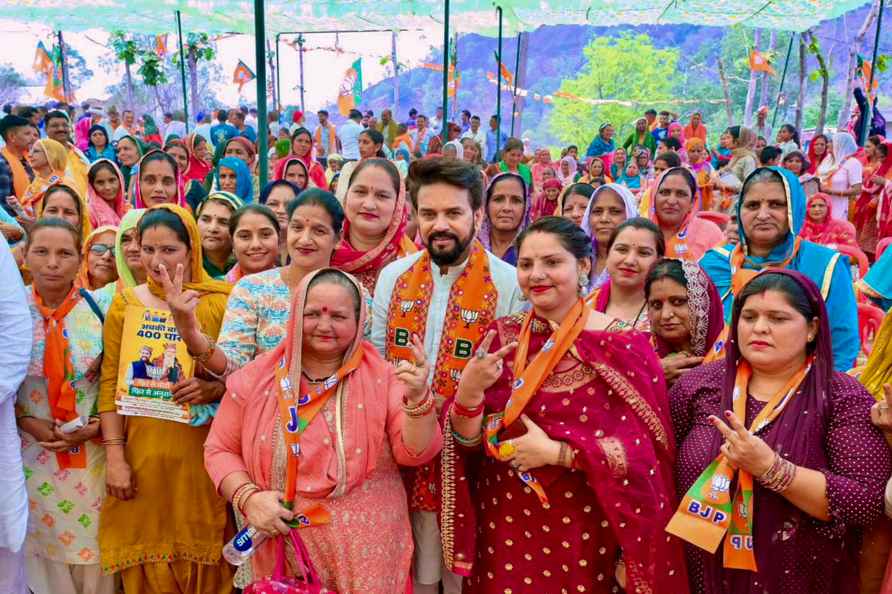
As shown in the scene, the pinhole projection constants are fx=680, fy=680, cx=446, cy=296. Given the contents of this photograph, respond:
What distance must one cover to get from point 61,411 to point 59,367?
17 cm

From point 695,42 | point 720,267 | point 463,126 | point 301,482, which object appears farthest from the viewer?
point 695,42

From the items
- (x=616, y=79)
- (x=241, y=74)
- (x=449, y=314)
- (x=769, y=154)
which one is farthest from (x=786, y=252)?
(x=616, y=79)

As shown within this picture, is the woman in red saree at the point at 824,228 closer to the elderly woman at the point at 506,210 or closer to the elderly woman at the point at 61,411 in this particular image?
the elderly woman at the point at 506,210

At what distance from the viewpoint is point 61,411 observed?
2.62m

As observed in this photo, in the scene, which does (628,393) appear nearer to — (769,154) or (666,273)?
(666,273)

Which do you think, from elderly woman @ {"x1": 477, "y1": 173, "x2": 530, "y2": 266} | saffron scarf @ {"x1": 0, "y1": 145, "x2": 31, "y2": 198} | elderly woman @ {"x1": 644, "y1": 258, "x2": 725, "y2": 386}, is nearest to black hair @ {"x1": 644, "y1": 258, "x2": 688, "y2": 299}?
elderly woman @ {"x1": 644, "y1": 258, "x2": 725, "y2": 386}

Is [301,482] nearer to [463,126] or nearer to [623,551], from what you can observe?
[623,551]

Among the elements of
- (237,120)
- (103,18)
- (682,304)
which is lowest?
(682,304)

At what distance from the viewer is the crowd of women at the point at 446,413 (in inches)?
78.9

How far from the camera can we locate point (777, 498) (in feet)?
6.56

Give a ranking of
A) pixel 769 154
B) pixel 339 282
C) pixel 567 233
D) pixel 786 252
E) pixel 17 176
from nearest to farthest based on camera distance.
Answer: pixel 567 233
pixel 339 282
pixel 786 252
pixel 17 176
pixel 769 154

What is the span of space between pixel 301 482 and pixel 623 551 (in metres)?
1.01

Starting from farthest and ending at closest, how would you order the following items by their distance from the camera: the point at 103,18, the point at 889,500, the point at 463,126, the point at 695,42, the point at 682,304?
the point at 695,42 < the point at 463,126 < the point at 103,18 < the point at 682,304 < the point at 889,500

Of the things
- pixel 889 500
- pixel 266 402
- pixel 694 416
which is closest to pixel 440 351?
pixel 266 402
